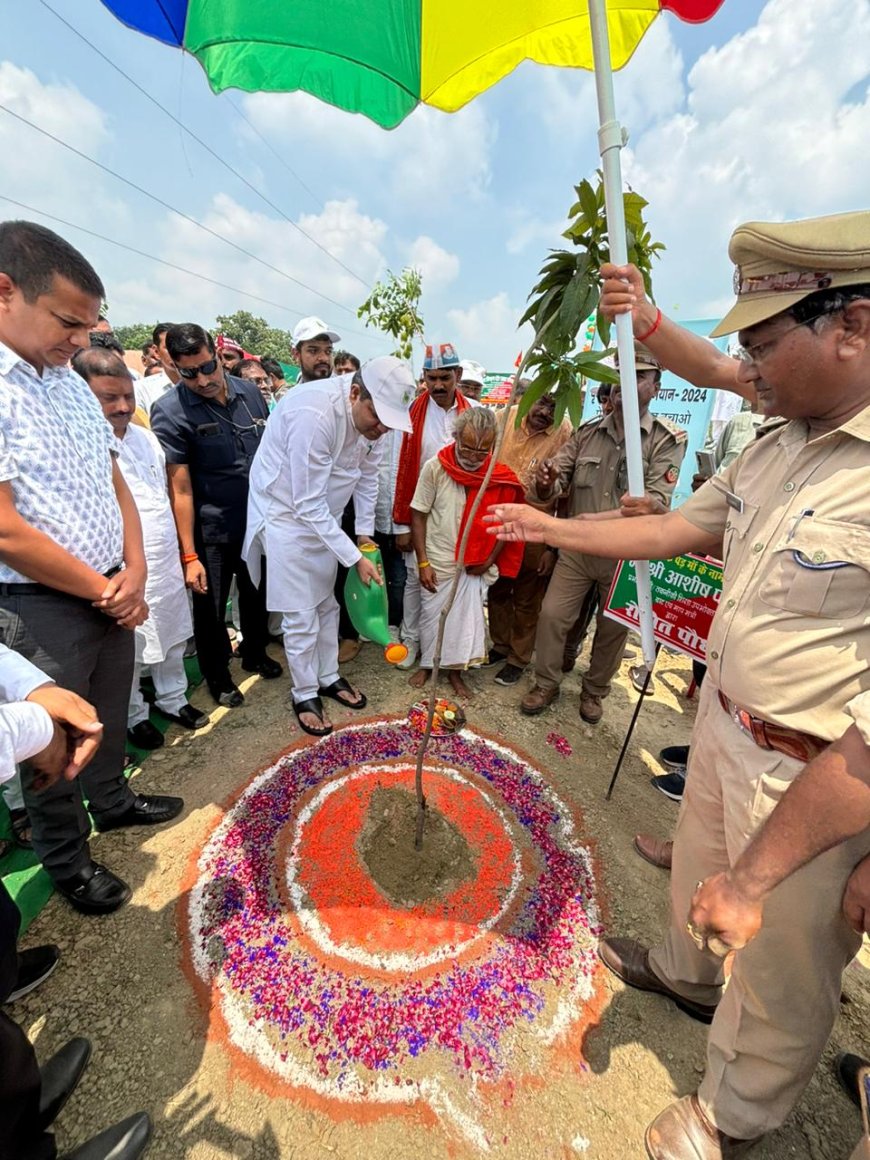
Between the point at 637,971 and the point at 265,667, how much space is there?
3.38 m

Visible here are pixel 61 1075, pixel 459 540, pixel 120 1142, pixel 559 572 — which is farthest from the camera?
pixel 559 572

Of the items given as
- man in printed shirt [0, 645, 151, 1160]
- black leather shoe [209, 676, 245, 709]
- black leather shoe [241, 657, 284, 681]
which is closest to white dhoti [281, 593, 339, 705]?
black leather shoe [241, 657, 284, 681]

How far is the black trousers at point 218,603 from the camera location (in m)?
3.58

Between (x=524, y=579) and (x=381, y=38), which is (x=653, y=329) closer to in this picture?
(x=381, y=38)

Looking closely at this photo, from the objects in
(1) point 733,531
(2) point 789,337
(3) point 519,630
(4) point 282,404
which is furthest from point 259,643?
(2) point 789,337

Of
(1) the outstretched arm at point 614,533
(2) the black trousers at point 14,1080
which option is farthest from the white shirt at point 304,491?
(2) the black trousers at point 14,1080

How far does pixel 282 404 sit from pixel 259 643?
215cm

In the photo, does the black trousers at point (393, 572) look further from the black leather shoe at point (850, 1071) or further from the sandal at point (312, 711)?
the black leather shoe at point (850, 1071)

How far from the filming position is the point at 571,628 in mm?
4121

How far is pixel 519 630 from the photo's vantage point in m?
4.70

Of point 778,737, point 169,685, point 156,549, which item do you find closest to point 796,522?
point 778,737

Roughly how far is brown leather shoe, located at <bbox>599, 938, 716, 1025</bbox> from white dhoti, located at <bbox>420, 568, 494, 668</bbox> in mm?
2219

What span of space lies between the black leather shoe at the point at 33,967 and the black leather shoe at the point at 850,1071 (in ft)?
10.7

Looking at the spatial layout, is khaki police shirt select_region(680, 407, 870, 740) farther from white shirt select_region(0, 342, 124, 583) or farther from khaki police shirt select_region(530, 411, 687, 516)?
white shirt select_region(0, 342, 124, 583)
